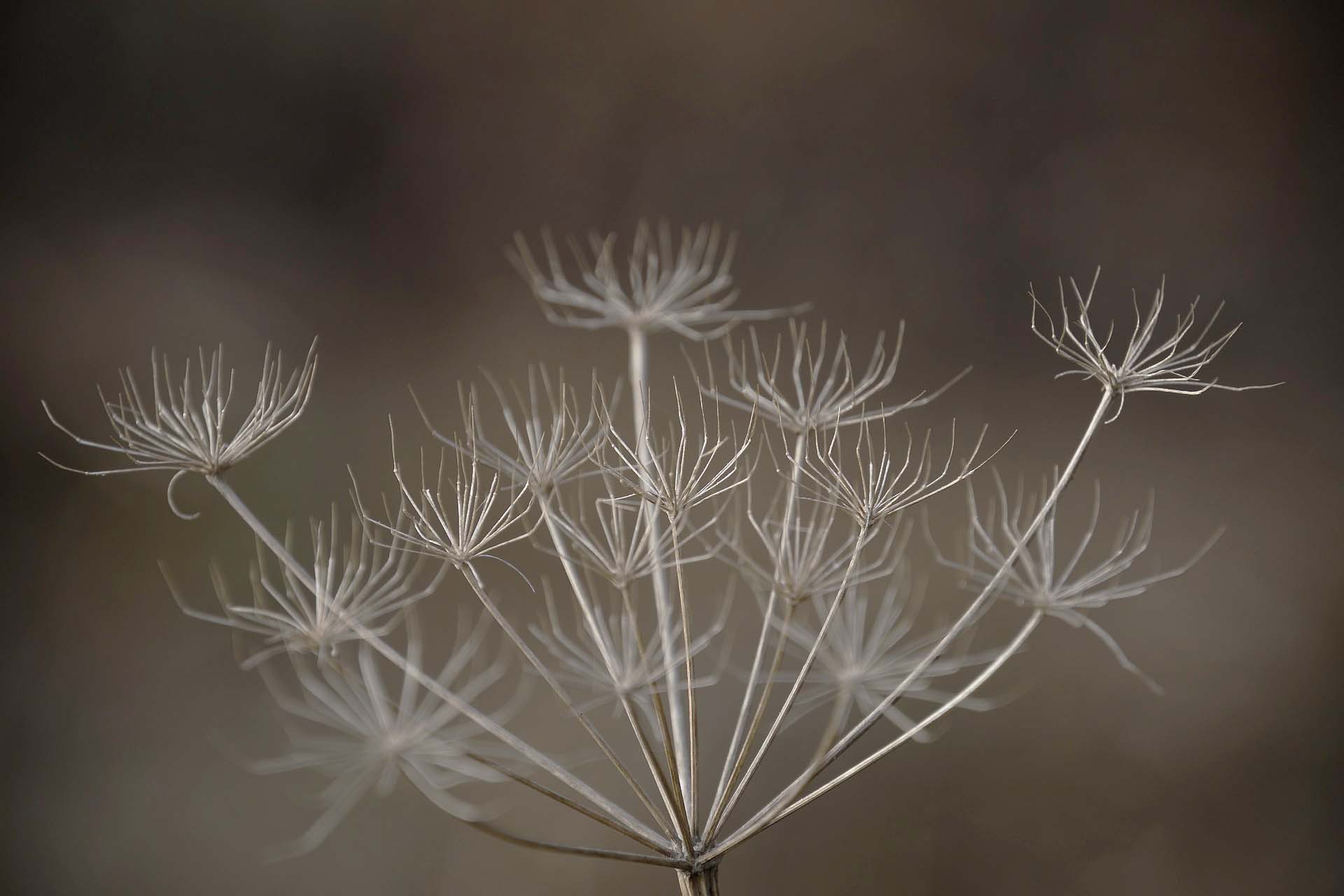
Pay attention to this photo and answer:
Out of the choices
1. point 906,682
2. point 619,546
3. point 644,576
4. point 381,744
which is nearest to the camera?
point 381,744

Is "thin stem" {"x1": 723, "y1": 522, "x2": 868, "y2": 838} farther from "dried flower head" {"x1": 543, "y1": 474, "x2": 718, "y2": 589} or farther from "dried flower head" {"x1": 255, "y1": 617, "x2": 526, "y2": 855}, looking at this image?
"dried flower head" {"x1": 255, "y1": 617, "x2": 526, "y2": 855}

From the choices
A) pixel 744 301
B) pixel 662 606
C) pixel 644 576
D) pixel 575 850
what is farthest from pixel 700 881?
pixel 744 301

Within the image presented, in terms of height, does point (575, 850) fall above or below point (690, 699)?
below

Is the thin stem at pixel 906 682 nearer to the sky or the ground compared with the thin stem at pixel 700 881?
nearer to the sky

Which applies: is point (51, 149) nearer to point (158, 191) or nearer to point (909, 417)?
point (158, 191)

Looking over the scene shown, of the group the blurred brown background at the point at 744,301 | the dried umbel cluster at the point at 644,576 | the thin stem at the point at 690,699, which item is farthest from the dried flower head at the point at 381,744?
the blurred brown background at the point at 744,301

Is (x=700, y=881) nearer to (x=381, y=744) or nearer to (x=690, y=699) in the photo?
(x=690, y=699)

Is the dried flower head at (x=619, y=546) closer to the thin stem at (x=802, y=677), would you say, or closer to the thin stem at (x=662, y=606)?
the thin stem at (x=662, y=606)

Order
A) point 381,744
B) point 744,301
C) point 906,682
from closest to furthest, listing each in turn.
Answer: point 381,744 → point 906,682 → point 744,301

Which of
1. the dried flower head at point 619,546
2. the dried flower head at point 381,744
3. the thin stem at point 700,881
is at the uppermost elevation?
the dried flower head at point 619,546

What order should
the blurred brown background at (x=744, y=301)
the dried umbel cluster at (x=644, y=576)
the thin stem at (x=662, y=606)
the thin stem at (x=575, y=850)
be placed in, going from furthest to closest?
the blurred brown background at (x=744, y=301) < the thin stem at (x=662, y=606) < the dried umbel cluster at (x=644, y=576) < the thin stem at (x=575, y=850)

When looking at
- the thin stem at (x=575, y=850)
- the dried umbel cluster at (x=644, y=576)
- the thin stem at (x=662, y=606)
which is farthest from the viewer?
the thin stem at (x=662, y=606)
